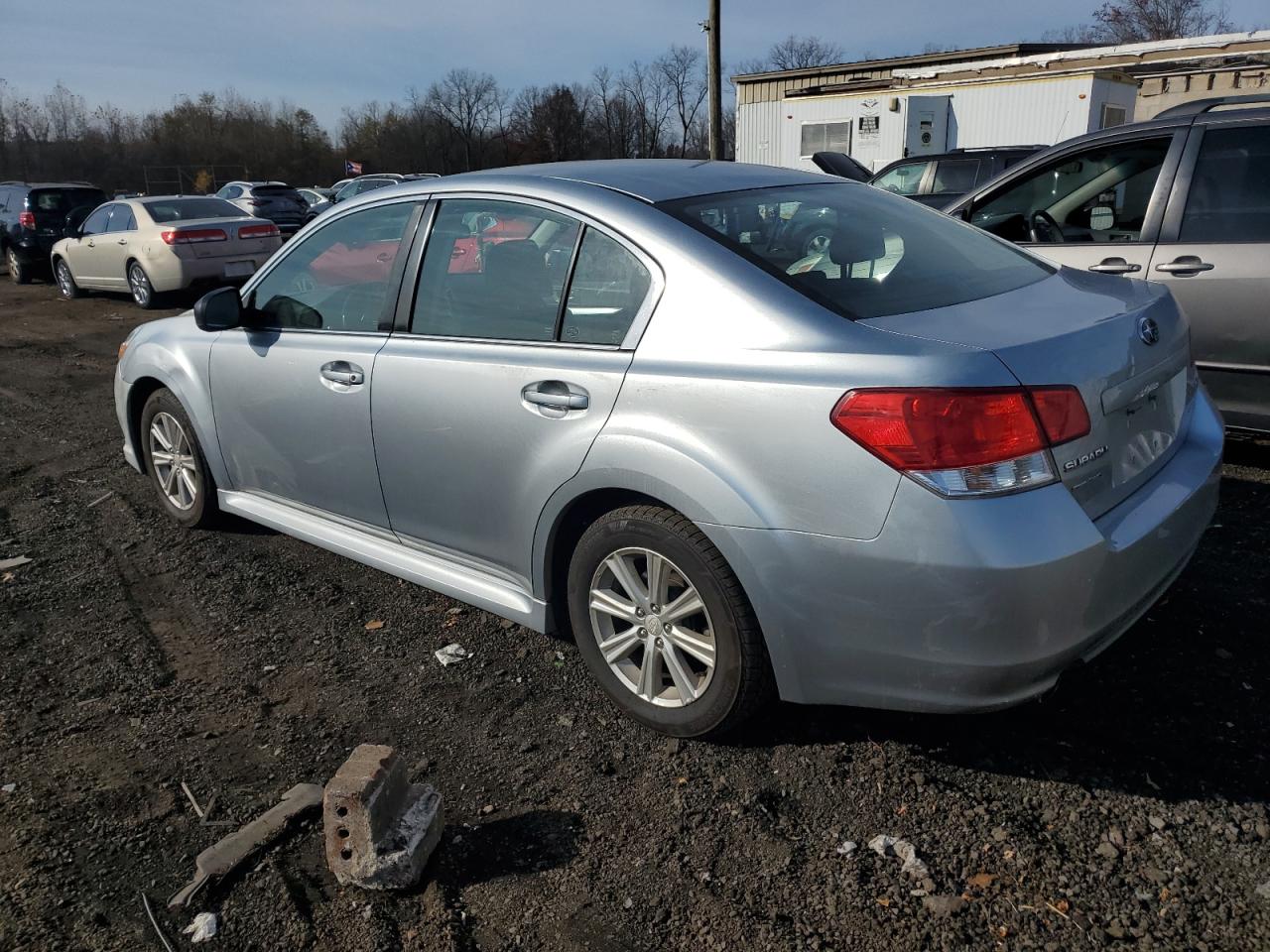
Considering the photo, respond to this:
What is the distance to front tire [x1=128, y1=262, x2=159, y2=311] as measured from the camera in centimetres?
1402

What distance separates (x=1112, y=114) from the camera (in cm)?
1942

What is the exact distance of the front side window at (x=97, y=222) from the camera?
15.0 m

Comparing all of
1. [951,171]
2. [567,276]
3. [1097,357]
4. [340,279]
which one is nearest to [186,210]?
[951,171]

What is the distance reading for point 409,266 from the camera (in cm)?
366

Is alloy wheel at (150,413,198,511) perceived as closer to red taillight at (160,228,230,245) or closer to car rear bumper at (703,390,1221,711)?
car rear bumper at (703,390,1221,711)

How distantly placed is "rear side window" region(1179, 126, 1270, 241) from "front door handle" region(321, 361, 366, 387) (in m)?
4.04

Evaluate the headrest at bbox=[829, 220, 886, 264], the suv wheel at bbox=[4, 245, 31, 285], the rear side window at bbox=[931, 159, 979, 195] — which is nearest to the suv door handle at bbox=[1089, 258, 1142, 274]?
the headrest at bbox=[829, 220, 886, 264]

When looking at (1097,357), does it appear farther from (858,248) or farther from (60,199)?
(60,199)

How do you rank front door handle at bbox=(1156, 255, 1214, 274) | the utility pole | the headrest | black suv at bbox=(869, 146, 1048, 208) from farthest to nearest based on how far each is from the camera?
the utility pole < black suv at bbox=(869, 146, 1048, 208) < front door handle at bbox=(1156, 255, 1214, 274) < the headrest

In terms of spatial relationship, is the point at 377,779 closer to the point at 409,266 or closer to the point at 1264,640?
the point at 409,266

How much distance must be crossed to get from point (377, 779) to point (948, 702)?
1429 millimetres

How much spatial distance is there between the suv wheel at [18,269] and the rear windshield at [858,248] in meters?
19.8

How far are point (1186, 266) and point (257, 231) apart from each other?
1237 cm

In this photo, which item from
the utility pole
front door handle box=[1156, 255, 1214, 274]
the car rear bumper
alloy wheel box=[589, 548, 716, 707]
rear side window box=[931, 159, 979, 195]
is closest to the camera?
A: the car rear bumper
